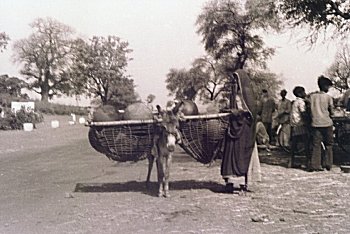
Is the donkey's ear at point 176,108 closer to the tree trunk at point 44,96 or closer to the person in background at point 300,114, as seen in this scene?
the person in background at point 300,114

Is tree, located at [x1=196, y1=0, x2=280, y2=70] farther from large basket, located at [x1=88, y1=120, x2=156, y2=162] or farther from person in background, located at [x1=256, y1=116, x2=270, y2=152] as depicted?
large basket, located at [x1=88, y1=120, x2=156, y2=162]

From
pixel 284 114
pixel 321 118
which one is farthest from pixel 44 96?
pixel 321 118

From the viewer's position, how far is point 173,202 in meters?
7.50

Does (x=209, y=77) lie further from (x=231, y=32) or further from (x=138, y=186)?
(x=138, y=186)

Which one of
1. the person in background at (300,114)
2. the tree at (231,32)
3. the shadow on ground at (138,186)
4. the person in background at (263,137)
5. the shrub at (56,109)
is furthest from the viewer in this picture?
the shrub at (56,109)

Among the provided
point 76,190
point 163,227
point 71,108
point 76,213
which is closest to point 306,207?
point 163,227

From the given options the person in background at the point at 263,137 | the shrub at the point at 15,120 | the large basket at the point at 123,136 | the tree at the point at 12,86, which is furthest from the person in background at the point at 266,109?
the tree at the point at 12,86

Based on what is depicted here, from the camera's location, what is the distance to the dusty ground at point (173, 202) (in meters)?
5.99

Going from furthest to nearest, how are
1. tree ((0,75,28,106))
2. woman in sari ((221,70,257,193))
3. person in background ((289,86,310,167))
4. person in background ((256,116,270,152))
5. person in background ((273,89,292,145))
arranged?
tree ((0,75,28,106)) < person in background ((256,116,270,152)) < person in background ((273,89,292,145)) < person in background ((289,86,310,167)) < woman in sari ((221,70,257,193))

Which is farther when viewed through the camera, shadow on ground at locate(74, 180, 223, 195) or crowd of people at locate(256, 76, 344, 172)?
crowd of people at locate(256, 76, 344, 172)

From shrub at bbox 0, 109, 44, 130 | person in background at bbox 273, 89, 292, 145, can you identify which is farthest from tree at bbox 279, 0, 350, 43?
shrub at bbox 0, 109, 44, 130

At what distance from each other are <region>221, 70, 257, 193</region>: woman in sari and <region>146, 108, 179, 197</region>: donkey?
0.93 meters

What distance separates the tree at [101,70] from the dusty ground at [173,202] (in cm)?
3261

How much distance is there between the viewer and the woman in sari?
7953 millimetres
